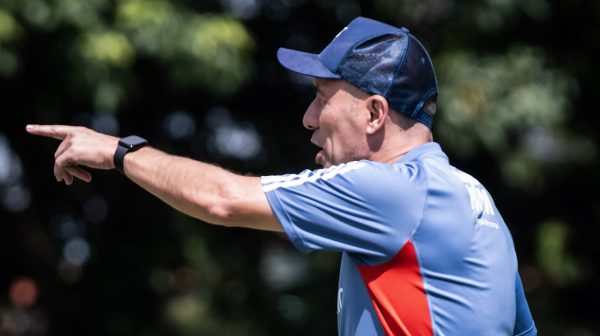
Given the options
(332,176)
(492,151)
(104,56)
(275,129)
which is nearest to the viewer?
(332,176)

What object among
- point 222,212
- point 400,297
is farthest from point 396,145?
point 222,212

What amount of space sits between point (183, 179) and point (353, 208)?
1.51 ft

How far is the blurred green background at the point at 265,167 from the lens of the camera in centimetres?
793

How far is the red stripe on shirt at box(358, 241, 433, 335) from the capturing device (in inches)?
109

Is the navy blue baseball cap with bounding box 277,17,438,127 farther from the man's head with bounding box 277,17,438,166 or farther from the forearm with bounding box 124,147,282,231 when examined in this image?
the forearm with bounding box 124,147,282,231

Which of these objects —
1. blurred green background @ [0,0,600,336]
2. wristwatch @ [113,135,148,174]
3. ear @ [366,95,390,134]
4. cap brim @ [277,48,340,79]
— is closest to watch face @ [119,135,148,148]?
wristwatch @ [113,135,148,174]

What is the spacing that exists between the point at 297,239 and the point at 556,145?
23.1 feet

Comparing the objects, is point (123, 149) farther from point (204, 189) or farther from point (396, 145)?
point (396, 145)

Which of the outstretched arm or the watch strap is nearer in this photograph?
the outstretched arm

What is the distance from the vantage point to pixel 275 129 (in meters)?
9.10

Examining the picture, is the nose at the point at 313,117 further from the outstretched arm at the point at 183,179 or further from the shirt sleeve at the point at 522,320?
the shirt sleeve at the point at 522,320

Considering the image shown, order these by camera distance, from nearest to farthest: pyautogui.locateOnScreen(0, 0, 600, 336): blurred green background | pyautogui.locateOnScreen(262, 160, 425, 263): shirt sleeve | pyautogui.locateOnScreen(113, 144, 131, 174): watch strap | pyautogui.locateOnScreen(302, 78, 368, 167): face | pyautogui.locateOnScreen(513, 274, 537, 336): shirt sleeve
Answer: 1. pyautogui.locateOnScreen(262, 160, 425, 263): shirt sleeve
2. pyautogui.locateOnScreen(113, 144, 131, 174): watch strap
3. pyautogui.locateOnScreen(302, 78, 368, 167): face
4. pyautogui.locateOnScreen(513, 274, 537, 336): shirt sleeve
5. pyautogui.locateOnScreen(0, 0, 600, 336): blurred green background

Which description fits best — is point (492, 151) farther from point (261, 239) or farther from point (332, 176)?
point (332, 176)

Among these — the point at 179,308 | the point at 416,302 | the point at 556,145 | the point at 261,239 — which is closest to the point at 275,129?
the point at 261,239
